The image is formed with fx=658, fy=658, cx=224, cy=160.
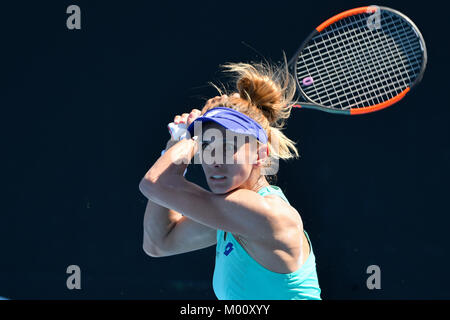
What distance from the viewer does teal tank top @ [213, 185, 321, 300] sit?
1.99 meters

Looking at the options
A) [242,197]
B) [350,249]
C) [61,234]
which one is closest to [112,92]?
[61,234]

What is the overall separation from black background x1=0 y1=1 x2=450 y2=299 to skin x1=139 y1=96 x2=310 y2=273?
1.69m

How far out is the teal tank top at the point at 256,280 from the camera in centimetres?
199

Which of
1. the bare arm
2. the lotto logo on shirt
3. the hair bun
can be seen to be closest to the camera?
the bare arm

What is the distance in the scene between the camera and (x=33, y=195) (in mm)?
3982

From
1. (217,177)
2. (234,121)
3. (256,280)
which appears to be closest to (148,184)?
(217,177)

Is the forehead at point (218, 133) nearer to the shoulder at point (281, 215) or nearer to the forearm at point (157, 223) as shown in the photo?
the shoulder at point (281, 215)

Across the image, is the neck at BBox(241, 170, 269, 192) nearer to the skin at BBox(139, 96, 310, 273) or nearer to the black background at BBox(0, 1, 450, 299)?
the skin at BBox(139, 96, 310, 273)

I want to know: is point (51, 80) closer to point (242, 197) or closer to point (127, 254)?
point (127, 254)

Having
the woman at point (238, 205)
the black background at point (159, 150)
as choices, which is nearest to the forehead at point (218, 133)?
the woman at point (238, 205)

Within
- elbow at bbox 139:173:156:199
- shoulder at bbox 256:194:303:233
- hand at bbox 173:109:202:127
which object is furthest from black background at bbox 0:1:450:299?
elbow at bbox 139:173:156:199

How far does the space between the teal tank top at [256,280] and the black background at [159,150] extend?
1647 millimetres

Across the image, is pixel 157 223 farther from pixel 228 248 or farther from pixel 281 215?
pixel 281 215
